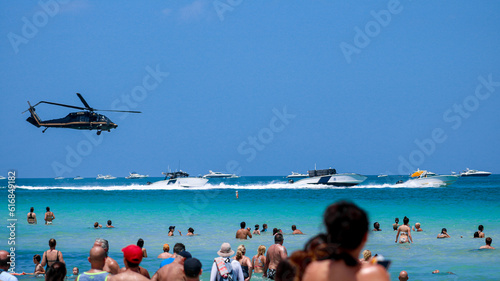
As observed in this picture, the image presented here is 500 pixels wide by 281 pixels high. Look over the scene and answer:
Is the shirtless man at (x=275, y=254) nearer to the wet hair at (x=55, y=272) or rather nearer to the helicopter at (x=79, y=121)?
the wet hair at (x=55, y=272)

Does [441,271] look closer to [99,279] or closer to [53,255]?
[53,255]

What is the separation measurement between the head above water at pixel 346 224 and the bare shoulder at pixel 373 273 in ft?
0.53

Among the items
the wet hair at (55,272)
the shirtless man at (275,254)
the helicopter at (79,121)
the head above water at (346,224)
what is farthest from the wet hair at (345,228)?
the helicopter at (79,121)

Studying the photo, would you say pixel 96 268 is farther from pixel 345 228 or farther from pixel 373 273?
Answer: pixel 373 273

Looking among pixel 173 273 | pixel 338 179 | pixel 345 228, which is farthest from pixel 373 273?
pixel 338 179

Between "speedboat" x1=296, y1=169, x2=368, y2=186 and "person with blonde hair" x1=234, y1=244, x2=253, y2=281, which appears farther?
"speedboat" x1=296, y1=169, x2=368, y2=186

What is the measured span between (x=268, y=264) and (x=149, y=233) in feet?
66.1

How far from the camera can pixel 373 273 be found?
3.02m

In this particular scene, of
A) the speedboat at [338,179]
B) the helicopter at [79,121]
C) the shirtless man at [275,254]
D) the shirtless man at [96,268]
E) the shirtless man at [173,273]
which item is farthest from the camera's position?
the speedboat at [338,179]

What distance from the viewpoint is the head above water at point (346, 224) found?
309 centimetres

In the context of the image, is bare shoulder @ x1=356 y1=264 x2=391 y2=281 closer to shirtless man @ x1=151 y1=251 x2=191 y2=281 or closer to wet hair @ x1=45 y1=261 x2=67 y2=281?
wet hair @ x1=45 y1=261 x2=67 y2=281

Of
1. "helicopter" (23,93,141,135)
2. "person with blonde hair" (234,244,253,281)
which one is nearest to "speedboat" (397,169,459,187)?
"helicopter" (23,93,141,135)

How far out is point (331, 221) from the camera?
3.13m

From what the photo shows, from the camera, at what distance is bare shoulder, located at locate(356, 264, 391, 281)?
301cm
